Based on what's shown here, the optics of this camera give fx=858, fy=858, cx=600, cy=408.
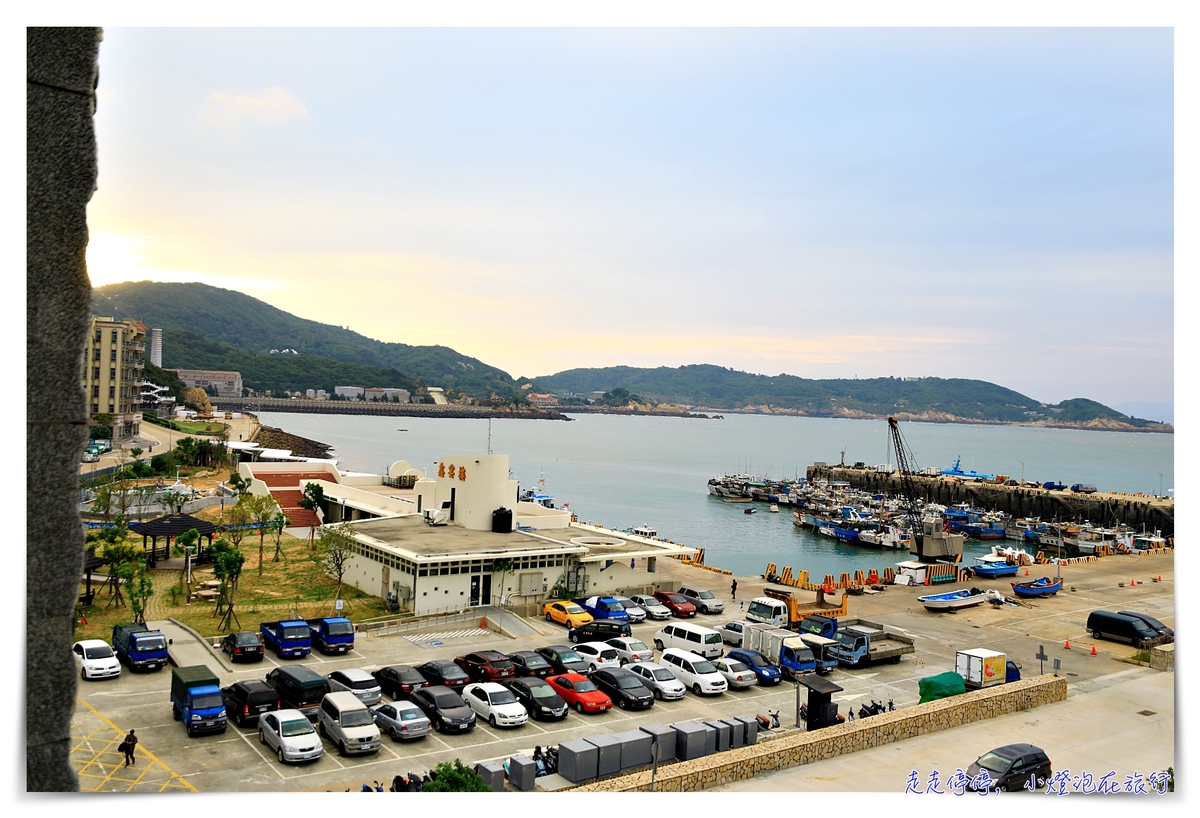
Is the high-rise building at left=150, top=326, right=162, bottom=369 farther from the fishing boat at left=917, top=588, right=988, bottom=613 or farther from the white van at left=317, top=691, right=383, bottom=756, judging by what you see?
the white van at left=317, top=691, right=383, bottom=756

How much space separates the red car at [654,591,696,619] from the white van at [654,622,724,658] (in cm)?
303

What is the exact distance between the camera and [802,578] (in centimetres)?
3131

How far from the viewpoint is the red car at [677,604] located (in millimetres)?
24250

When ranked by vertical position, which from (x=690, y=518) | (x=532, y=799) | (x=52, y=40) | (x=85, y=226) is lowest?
(x=690, y=518)

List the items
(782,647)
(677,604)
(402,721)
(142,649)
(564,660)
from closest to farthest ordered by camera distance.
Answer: (402,721), (142,649), (564,660), (782,647), (677,604)

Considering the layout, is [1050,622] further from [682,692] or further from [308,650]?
[308,650]

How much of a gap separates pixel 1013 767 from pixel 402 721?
8882 mm

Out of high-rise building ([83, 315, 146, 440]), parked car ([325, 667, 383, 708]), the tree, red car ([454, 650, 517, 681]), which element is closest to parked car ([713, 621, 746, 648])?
red car ([454, 650, 517, 681])

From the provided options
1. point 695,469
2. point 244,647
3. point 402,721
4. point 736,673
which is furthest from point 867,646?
point 695,469

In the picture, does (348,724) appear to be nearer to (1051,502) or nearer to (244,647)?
(244,647)

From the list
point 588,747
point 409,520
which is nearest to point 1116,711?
point 588,747

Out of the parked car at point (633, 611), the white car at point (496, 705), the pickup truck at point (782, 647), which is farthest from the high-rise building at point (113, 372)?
the white car at point (496, 705)

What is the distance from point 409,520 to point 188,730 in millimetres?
15829

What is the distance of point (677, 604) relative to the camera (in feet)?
80.1
